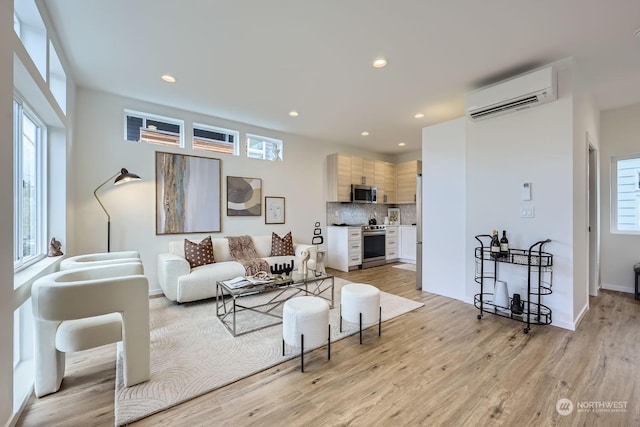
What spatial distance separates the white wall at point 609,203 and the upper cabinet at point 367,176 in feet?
10.1

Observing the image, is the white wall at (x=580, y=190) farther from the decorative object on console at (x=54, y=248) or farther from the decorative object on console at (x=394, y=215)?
the decorative object on console at (x=54, y=248)

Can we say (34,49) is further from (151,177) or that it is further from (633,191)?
(633,191)

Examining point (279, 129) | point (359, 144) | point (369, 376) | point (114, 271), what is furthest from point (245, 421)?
point (359, 144)

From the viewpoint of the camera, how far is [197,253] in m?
3.91

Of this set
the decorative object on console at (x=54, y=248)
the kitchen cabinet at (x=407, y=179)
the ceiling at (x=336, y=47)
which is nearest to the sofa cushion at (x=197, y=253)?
the decorative object on console at (x=54, y=248)

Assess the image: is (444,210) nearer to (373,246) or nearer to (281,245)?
(373,246)

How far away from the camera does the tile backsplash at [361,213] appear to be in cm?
630

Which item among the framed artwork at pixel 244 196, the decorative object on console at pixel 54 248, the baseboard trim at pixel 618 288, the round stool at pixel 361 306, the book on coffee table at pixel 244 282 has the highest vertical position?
the framed artwork at pixel 244 196

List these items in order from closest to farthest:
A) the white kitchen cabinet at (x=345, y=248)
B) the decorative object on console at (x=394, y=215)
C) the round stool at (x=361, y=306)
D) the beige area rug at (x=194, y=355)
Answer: the beige area rug at (x=194, y=355)
the round stool at (x=361, y=306)
the white kitchen cabinet at (x=345, y=248)
the decorative object on console at (x=394, y=215)

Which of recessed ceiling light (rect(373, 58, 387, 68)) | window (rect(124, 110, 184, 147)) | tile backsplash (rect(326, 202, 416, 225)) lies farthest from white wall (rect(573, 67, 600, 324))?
window (rect(124, 110, 184, 147))

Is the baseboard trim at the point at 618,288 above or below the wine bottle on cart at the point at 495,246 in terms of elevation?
below

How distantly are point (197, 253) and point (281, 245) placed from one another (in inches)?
56.8

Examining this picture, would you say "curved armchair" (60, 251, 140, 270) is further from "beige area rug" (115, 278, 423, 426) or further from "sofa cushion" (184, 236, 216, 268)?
"sofa cushion" (184, 236, 216, 268)

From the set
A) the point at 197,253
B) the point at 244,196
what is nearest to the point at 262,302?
the point at 197,253
